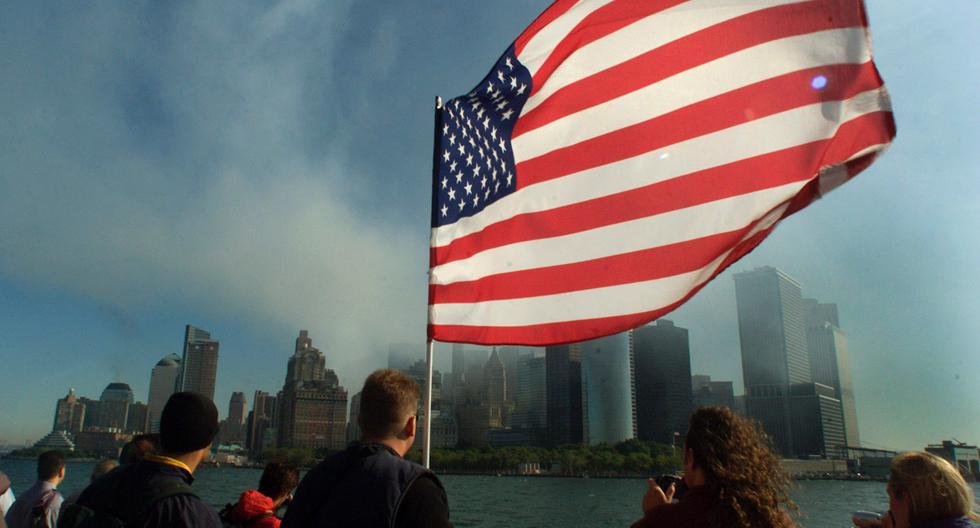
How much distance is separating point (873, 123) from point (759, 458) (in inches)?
92.9

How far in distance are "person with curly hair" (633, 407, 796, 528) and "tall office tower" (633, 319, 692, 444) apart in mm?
165643

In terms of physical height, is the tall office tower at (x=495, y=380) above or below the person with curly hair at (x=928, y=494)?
above

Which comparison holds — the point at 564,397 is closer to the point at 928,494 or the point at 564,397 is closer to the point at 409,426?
the point at 928,494

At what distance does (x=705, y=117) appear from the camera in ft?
14.9

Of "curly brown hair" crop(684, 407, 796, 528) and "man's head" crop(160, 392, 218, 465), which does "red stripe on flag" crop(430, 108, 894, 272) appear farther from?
Answer: "man's head" crop(160, 392, 218, 465)

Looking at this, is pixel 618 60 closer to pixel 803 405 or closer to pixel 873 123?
pixel 873 123

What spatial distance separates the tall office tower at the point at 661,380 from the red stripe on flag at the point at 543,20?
537ft

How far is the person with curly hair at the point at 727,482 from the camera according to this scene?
2.26 m

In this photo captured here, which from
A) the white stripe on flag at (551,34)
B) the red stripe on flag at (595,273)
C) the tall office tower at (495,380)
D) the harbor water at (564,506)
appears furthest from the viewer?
the tall office tower at (495,380)

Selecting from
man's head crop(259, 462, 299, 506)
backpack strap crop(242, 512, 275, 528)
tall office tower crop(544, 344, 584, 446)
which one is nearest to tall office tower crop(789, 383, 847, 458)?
tall office tower crop(544, 344, 584, 446)

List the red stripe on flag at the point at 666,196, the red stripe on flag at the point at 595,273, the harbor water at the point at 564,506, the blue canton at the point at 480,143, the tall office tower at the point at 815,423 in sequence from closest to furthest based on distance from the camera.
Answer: the red stripe on flag at the point at 666,196
the red stripe on flag at the point at 595,273
the blue canton at the point at 480,143
the harbor water at the point at 564,506
the tall office tower at the point at 815,423

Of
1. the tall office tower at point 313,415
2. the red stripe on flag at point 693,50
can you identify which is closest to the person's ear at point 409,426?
the red stripe on flag at point 693,50

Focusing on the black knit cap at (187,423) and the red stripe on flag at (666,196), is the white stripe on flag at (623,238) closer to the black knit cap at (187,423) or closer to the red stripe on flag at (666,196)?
the red stripe on flag at (666,196)

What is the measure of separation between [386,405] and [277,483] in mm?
2732
